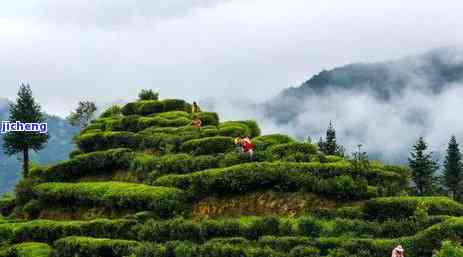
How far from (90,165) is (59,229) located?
986cm

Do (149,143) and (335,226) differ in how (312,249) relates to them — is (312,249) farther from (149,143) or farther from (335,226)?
(149,143)

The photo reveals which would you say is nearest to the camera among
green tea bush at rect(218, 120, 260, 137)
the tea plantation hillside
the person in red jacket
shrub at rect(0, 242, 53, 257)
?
the tea plantation hillside

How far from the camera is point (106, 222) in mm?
41750

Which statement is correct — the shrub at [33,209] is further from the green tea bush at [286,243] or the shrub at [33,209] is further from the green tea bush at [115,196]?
the green tea bush at [286,243]

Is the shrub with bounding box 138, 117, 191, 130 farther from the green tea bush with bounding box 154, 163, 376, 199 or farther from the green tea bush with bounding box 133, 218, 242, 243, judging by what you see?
the green tea bush with bounding box 133, 218, 242, 243

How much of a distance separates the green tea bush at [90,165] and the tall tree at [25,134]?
1521 centimetres

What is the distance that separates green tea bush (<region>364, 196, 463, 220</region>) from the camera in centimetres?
3784

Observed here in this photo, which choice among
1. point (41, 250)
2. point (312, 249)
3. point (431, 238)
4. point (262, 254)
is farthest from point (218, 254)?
point (41, 250)

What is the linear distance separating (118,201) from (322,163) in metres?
12.6

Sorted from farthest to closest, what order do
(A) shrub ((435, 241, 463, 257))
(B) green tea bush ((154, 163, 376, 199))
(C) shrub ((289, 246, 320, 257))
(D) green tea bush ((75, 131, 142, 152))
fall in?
(D) green tea bush ((75, 131, 142, 152)) → (B) green tea bush ((154, 163, 376, 199)) → (C) shrub ((289, 246, 320, 257)) → (A) shrub ((435, 241, 463, 257))

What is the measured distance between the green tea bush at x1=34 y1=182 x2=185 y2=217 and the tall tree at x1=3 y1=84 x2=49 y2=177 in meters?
19.0

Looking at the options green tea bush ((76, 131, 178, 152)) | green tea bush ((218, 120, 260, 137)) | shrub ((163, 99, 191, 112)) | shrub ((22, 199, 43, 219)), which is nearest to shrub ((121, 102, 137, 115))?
shrub ((163, 99, 191, 112))

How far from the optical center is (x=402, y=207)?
124 feet

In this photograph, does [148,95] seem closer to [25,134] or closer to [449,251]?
[25,134]
